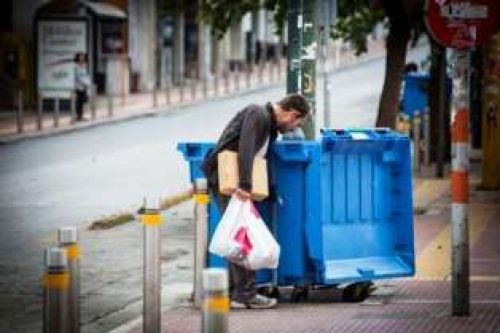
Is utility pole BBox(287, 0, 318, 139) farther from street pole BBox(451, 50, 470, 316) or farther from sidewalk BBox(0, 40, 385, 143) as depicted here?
sidewalk BBox(0, 40, 385, 143)

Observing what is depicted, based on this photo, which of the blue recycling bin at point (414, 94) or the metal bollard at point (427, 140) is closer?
the metal bollard at point (427, 140)

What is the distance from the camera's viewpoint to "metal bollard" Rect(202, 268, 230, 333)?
5.55m

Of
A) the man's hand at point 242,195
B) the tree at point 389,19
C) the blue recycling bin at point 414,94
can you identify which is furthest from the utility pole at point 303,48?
the blue recycling bin at point 414,94

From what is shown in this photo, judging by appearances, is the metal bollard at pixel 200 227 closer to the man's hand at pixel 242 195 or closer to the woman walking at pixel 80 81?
the man's hand at pixel 242 195

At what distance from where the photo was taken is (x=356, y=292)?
1147 centimetres

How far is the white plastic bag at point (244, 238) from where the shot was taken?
10531mm

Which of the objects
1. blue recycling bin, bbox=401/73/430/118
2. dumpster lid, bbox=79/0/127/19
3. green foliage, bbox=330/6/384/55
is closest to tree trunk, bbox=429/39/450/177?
green foliage, bbox=330/6/384/55

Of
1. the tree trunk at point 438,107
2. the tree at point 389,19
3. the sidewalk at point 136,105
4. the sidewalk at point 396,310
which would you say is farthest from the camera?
the sidewalk at point 136,105

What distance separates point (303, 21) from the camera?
49.7 feet

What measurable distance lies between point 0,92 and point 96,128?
707 centimetres

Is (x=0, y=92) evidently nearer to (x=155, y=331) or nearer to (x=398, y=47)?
(x=398, y=47)

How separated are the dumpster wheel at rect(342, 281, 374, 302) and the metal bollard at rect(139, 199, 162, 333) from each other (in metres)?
2.49

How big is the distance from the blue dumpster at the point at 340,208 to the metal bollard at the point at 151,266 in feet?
5.93

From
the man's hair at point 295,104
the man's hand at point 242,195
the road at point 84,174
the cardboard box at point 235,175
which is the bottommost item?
the road at point 84,174
